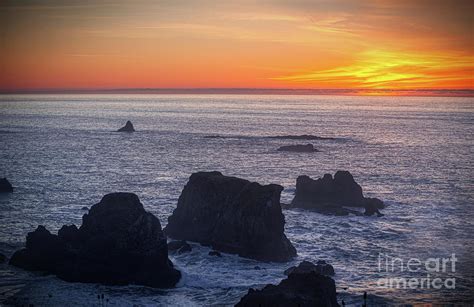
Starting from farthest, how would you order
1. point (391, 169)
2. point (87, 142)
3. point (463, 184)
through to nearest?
point (87, 142)
point (391, 169)
point (463, 184)

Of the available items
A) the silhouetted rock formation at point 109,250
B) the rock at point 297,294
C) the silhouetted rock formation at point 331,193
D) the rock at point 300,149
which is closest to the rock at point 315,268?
the rock at point 297,294

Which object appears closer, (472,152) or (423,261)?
(423,261)

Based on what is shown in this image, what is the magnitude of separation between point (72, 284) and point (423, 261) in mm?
36483

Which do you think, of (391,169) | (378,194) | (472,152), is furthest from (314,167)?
(472,152)

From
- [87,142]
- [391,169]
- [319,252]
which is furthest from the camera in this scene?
[87,142]

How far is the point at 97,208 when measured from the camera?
5569 centimetres

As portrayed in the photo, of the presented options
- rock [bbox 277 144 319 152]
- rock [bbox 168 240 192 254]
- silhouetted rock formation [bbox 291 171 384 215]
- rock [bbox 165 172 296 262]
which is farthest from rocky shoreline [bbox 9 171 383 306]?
rock [bbox 277 144 319 152]

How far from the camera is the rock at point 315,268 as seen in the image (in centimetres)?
5163

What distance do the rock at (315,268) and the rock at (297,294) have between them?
8097mm

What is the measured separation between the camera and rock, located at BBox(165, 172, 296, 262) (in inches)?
2333

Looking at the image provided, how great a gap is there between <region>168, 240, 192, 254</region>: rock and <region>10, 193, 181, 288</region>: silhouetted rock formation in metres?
6.72

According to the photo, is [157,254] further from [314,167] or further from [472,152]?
[472,152]

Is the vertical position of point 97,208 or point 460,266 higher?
point 97,208

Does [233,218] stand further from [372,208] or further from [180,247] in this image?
[372,208]
